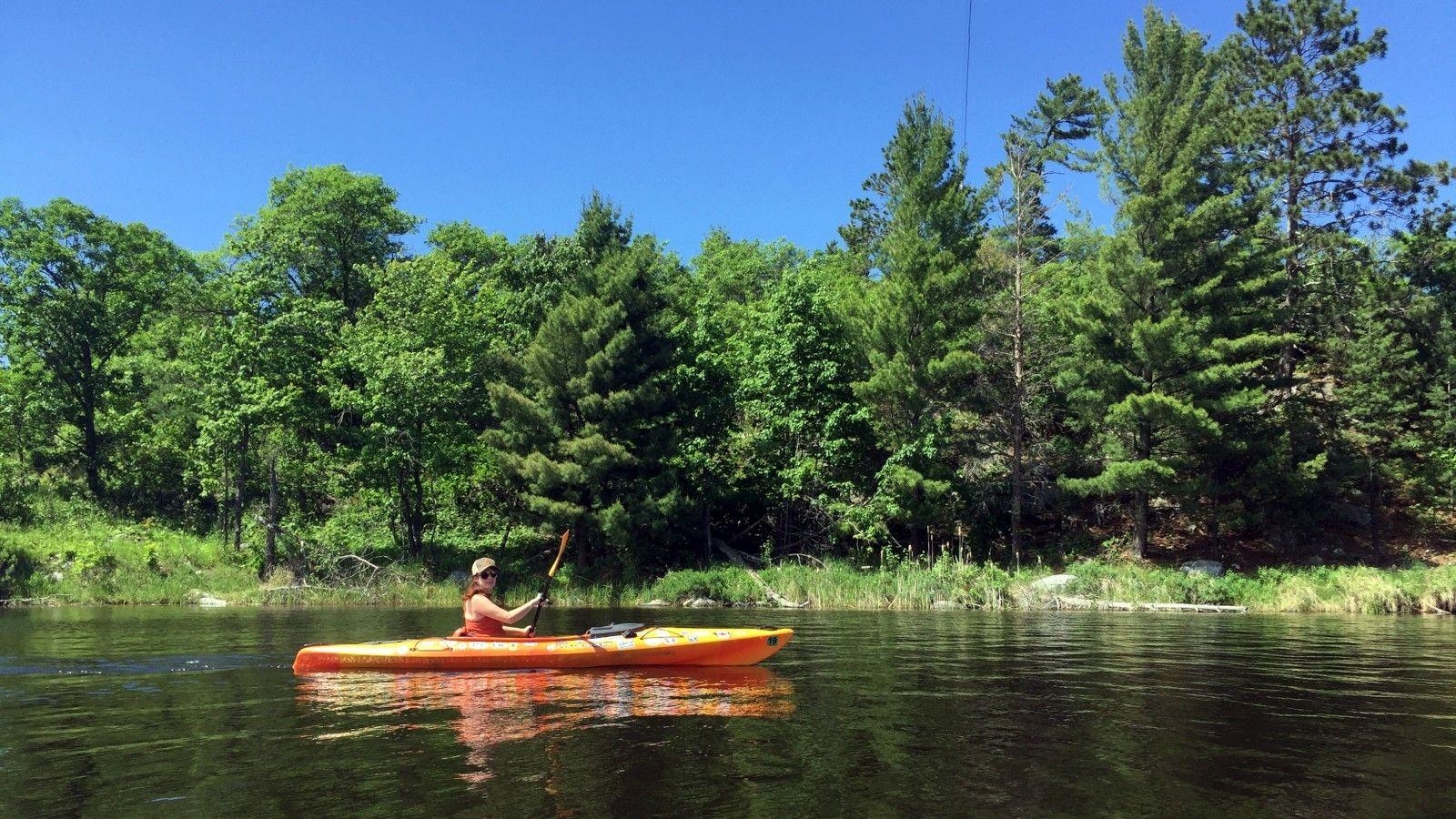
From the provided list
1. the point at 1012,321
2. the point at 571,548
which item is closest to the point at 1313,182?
the point at 1012,321

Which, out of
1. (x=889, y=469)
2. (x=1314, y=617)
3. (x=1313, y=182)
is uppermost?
(x=1313, y=182)

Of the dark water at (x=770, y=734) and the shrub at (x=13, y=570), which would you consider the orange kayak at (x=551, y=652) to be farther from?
the shrub at (x=13, y=570)

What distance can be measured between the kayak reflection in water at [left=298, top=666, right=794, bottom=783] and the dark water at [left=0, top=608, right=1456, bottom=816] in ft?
0.18

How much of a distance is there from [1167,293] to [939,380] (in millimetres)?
6989

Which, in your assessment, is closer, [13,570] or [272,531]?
[13,570]

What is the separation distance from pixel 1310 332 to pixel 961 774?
30056 millimetres

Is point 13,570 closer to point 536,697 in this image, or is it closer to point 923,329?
point 536,697

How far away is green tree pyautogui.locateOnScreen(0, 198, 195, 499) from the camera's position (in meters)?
33.4

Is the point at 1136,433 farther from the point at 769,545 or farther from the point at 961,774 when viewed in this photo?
the point at 961,774

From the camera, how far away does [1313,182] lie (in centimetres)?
3053

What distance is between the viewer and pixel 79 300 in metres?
34.2

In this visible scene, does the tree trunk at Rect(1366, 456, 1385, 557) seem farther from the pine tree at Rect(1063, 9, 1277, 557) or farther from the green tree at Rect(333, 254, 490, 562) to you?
the green tree at Rect(333, 254, 490, 562)

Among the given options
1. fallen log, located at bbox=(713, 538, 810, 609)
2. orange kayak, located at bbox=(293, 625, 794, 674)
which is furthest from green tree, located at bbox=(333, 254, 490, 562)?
orange kayak, located at bbox=(293, 625, 794, 674)

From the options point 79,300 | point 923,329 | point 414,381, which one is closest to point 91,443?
point 79,300
